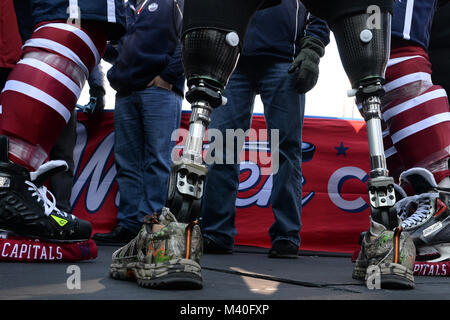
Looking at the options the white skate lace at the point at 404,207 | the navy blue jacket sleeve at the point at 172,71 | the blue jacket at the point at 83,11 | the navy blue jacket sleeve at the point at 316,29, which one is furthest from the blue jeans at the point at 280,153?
the blue jacket at the point at 83,11

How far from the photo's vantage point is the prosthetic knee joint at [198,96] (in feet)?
3.65

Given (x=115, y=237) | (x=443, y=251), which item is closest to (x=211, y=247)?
(x=115, y=237)

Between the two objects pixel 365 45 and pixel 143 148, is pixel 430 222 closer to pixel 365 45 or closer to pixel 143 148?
pixel 365 45

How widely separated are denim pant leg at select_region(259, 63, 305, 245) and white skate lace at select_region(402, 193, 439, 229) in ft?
2.78

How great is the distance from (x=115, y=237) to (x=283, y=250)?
1120 millimetres

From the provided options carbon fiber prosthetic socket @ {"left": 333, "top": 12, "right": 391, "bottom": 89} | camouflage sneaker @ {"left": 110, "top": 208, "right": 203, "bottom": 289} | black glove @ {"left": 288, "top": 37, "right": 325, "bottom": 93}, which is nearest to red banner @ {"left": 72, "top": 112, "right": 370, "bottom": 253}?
black glove @ {"left": 288, "top": 37, "right": 325, "bottom": 93}

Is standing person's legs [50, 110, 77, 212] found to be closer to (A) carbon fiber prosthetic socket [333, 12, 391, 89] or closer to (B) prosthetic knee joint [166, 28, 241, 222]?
(B) prosthetic knee joint [166, 28, 241, 222]

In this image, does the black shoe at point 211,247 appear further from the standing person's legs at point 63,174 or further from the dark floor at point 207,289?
the dark floor at point 207,289

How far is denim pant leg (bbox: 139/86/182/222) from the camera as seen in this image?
10.0 feet

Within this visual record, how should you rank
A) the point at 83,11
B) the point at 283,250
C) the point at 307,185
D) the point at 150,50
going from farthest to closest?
the point at 307,185 → the point at 150,50 → the point at 283,250 → the point at 83,11

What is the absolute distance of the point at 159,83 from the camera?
3.17 metres
